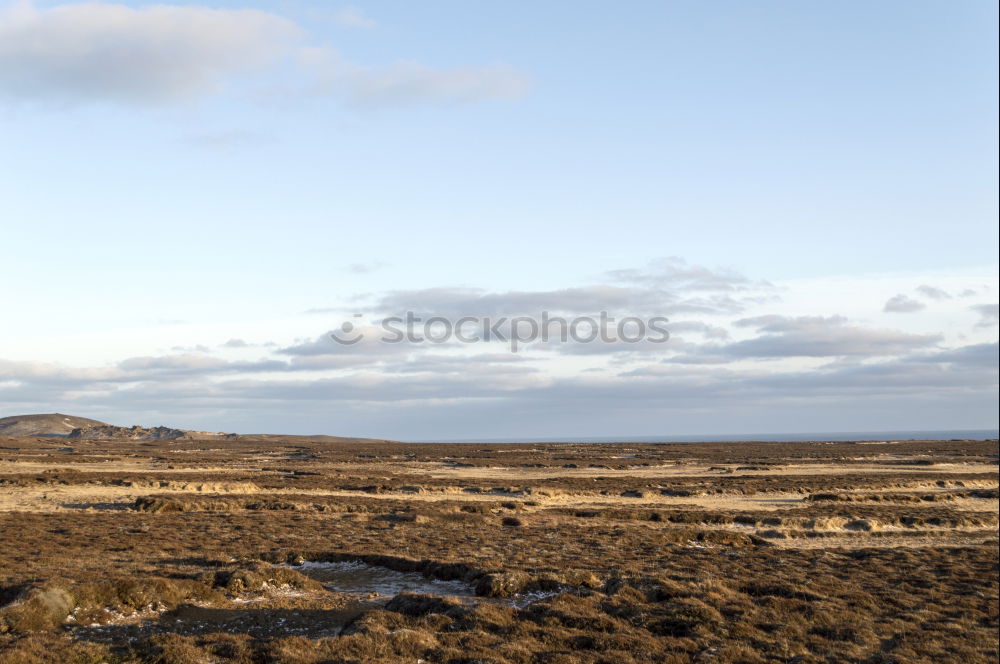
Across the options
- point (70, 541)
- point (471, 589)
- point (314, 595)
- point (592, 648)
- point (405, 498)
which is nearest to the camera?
point (592, 648)

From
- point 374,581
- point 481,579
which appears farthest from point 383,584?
point 481,579

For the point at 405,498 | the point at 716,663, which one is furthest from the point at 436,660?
the point at 405,498

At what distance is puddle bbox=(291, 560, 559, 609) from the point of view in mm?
19641

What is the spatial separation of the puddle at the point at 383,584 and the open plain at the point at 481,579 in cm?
11

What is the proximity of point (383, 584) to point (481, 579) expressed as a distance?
3060 mm

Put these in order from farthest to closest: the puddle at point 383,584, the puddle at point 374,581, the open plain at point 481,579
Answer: the puddle at point 374,581, the puddle at point 383,584, the open plain at point 481,579

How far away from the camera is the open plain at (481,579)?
49.7 ft

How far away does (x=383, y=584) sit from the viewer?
846 inches

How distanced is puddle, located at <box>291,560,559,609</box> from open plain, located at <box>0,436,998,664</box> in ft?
0.36

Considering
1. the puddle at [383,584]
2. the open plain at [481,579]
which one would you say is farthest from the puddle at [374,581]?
the open plain at [481,579]

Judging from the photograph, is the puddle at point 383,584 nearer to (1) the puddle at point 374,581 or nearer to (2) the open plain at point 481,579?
(1) the puddle at point 374,581

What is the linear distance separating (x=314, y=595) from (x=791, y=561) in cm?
1797

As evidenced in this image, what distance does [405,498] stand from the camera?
48062 mm

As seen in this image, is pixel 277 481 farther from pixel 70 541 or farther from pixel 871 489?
pixel 871 489
